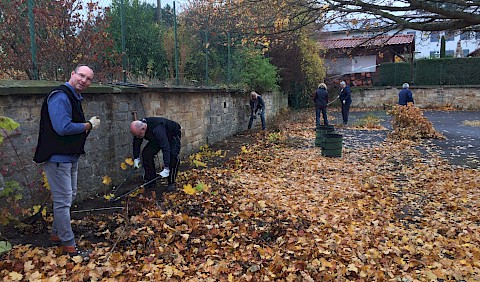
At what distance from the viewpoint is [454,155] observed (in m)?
9.80

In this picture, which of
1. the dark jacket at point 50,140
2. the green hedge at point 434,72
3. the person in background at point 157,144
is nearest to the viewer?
the dark jacket at point 50,140

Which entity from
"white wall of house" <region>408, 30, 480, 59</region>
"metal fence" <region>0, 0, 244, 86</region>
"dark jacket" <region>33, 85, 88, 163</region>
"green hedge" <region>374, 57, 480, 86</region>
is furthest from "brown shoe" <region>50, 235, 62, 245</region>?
"green hedge" <region>374, 57, 480, 86</region>

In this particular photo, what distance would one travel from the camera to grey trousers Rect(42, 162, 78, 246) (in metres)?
3.75

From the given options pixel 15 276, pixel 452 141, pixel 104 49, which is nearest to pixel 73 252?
pixel 15 276

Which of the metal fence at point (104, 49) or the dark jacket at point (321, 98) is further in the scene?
the dark jacket at point (321, 98)

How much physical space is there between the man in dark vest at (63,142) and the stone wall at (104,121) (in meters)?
1.13

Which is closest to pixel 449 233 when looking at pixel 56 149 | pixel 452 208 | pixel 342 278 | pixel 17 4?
pixel 452 208

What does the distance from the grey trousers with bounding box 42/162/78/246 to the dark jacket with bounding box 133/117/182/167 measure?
2014 millimetres

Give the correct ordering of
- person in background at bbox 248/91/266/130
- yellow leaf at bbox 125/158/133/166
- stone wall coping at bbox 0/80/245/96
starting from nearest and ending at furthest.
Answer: stone wall coping at bbox 0/80/245/96, yellow leaf at bbox 125/158/133/166, person in background at bbox 248/91/266/130

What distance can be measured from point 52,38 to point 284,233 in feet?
15.8

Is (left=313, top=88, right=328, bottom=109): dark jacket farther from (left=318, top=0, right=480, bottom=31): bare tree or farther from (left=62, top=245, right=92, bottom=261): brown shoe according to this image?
(left=62, top=245, right=92, bottom=261): brown shoe

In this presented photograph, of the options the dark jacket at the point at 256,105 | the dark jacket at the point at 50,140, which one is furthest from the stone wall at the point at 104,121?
the dark jacket at the point at 256,105

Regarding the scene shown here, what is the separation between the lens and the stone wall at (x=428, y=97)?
24797 mm

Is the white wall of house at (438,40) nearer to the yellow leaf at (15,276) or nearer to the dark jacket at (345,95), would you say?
the dark jacket at (345,95)
